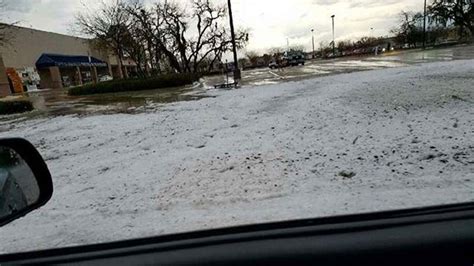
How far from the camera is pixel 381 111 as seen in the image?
8.64 m

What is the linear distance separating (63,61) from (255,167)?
62.5 m

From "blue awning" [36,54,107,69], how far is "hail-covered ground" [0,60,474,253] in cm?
5271

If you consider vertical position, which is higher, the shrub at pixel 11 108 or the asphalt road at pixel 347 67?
the shrub at pixel 11 108

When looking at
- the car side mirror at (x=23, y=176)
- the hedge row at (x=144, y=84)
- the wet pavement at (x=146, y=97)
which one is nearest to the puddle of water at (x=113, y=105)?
the wet pavement at (x=146, y=97)

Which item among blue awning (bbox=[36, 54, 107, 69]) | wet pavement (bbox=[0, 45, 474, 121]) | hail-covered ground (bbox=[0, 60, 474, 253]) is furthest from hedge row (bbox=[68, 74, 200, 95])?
blue awning (bbox=[36, 54, 107, 69])

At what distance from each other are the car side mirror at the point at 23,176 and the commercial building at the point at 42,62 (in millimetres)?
44536

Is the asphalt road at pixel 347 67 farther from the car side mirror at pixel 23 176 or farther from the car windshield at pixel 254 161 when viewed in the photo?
the car side mirror at pixel 23 176

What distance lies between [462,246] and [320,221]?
54 centimetres

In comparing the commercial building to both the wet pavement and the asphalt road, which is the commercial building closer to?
the wet pavement

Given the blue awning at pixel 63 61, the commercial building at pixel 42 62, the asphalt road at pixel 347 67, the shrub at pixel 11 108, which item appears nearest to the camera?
the shrub at pixel 11 108

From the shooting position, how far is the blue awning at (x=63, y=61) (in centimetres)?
5616

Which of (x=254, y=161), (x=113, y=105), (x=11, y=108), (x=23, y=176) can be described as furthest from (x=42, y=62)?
(x=23, y=176)

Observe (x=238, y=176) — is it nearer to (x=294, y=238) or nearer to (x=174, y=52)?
(x=294, y=238)

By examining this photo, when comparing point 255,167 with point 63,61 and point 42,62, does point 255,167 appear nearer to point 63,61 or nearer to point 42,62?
point 42,62
